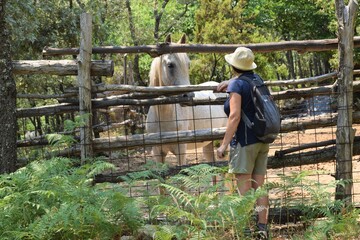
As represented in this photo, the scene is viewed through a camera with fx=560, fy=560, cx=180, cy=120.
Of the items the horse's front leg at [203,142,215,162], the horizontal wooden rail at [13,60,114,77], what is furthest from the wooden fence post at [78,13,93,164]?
the horse's front leg at [203,142,215,162]

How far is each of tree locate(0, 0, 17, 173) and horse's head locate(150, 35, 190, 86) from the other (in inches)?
95.4

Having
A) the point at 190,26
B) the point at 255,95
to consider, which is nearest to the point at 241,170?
the point at 255,95

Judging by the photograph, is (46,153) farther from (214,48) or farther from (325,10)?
(325,10)

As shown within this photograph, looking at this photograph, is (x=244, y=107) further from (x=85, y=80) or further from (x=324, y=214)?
(x=85, y=80)

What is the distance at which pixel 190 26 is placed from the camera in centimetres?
3188

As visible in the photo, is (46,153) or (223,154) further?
(46,153)

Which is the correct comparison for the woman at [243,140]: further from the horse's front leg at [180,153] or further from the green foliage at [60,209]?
the horse's front leg at [180,153]

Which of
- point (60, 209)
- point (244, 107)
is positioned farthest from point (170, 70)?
point (60, 209)

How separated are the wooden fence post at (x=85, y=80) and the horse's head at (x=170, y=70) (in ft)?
5.72

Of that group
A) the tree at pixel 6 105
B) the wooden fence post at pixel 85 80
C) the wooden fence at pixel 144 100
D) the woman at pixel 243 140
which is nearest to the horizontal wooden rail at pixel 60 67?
the wooden fence at pixel 144 100

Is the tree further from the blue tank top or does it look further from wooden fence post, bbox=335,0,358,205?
wooden fence post, bbox=335,0,358,205

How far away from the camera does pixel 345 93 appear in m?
6.13

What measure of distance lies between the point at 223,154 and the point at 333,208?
1.22m

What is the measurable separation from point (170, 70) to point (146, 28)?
19.3 metres
